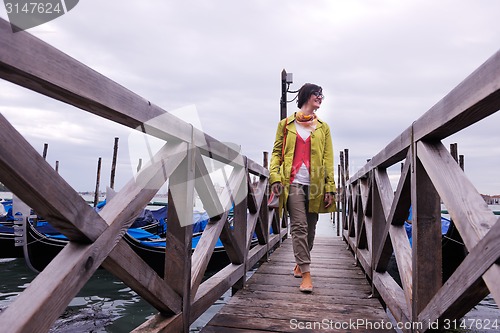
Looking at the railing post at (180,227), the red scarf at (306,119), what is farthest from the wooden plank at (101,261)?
the red scarf at (306,119)

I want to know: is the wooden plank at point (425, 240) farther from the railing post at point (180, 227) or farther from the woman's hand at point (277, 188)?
the woman's hand at point (277, 188)

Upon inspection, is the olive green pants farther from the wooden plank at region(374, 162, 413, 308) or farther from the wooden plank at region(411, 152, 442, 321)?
the wooden plank at region(411, 152, 442, 321)

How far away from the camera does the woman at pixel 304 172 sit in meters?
2.93

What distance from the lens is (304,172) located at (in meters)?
2.97

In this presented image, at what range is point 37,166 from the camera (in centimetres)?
93

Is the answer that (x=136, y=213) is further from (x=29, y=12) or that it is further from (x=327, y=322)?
(x=327, y=322)

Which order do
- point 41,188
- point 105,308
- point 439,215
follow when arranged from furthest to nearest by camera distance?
point 105,308 < point 439,215 < point 41,188

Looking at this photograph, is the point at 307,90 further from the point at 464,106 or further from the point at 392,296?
the point at 464,106

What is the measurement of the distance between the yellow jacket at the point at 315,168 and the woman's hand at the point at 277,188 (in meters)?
0.03

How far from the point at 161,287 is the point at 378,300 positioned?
1.75m

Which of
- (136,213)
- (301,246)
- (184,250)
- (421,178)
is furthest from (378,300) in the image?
(136,213)

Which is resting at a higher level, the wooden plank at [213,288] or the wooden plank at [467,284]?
the wooden plank at [467,284]

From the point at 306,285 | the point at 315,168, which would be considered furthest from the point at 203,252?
the point at 315,168

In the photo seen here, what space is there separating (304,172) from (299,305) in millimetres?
991
